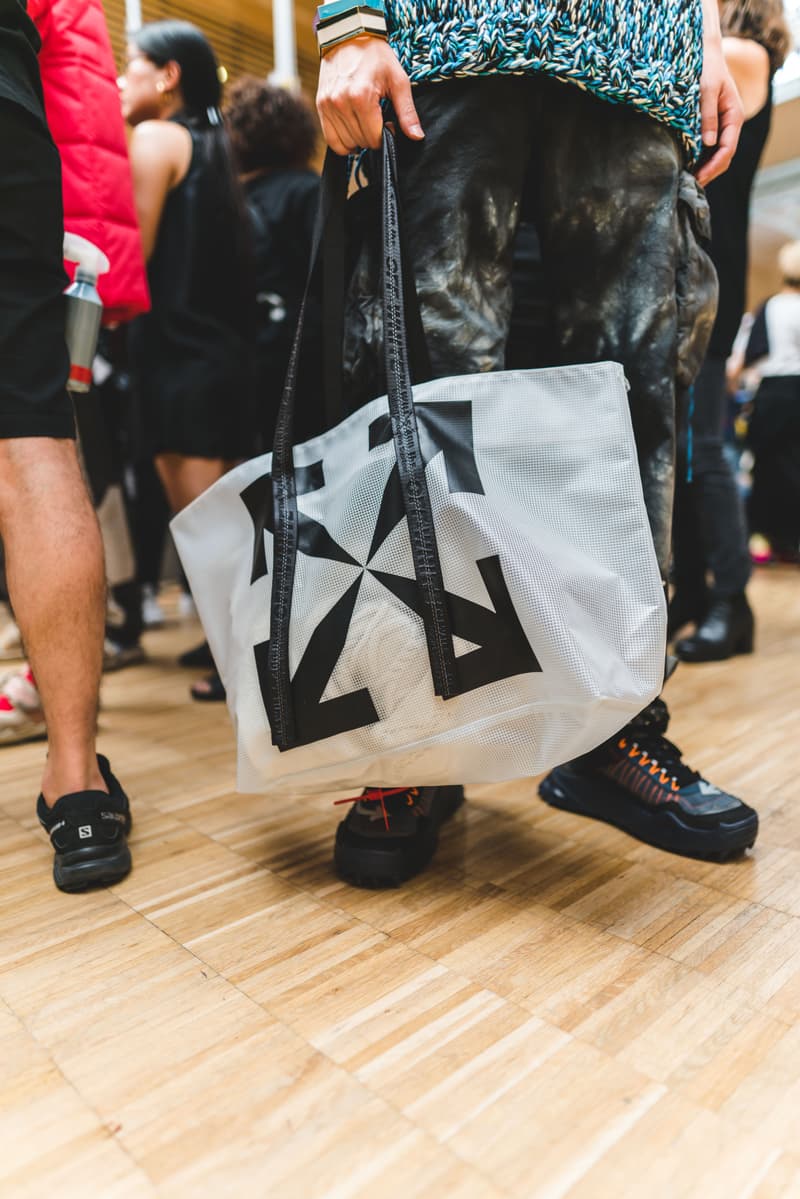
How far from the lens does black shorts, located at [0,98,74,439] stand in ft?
2.57

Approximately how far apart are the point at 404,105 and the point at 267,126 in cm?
114

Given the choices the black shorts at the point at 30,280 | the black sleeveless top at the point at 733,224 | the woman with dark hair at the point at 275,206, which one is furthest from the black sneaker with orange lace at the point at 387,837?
the black sleeveless top at the point at 733,224

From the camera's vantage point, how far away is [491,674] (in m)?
0.66

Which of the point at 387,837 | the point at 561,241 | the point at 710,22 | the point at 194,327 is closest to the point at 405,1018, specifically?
the point at 387,837

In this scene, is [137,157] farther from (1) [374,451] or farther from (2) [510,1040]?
(2) [510,1040]

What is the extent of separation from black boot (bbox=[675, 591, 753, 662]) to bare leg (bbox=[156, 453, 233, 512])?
1037 mm

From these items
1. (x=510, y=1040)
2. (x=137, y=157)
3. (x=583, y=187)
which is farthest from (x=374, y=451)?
(x=137, y=157)

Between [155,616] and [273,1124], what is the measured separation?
80.0 inches

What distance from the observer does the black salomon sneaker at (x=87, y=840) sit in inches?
30.6

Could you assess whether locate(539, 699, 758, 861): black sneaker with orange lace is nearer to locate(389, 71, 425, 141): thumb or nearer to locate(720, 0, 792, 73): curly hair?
locate(389, 71, 425, 141): thumb

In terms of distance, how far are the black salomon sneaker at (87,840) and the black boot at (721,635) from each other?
1289mm

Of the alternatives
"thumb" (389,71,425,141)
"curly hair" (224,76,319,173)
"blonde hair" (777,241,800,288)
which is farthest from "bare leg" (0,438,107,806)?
"blonde hair" (777,241,800,288)

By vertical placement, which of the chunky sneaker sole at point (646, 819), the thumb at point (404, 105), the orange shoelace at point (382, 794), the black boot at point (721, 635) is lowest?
the black boot at point (721, 635)

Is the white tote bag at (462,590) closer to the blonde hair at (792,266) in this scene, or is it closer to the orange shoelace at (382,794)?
the orange shoelace at (382,794)
